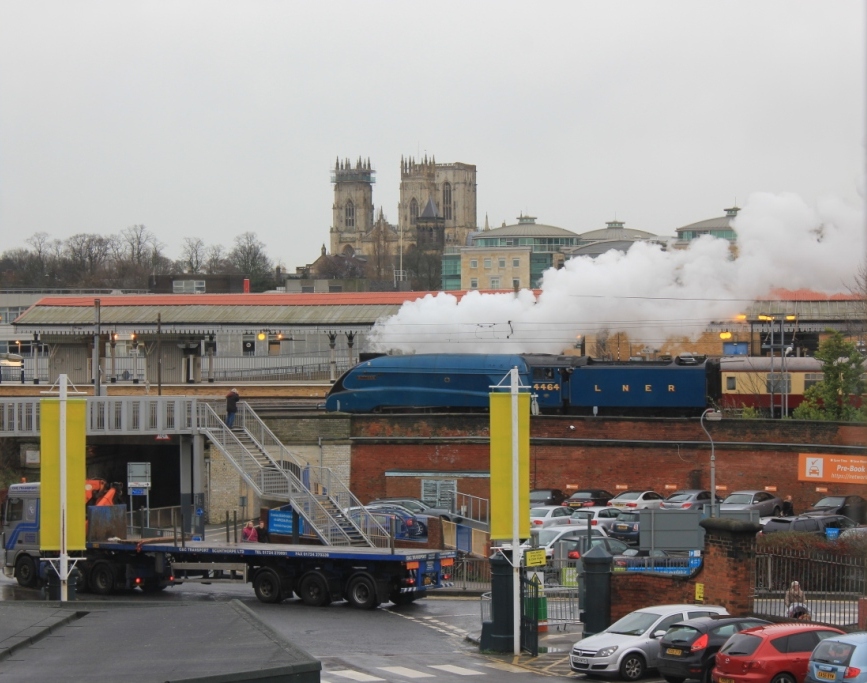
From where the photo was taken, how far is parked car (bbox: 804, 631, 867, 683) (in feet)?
59.5

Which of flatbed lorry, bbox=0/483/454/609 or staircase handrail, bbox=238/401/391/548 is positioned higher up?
staircase handrail, bbox=238/401/391/548

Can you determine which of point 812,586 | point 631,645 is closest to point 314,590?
Result: point 631,645

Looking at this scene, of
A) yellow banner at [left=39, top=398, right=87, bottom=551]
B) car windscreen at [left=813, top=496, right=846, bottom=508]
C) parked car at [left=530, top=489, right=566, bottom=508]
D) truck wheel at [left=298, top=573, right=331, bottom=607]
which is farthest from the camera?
parked car at [left=530, top=489, right=566, bottom=508]

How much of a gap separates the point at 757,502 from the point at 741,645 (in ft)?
71.1

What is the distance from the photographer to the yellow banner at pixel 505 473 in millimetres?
25875

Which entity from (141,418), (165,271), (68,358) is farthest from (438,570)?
(165,271)

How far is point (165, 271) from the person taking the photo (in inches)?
6801

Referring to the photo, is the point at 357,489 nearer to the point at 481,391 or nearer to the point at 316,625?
the point at 481,391

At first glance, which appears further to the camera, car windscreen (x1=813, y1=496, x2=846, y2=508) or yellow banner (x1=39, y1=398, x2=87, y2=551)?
car windscreen (x1=813, y1=496, x2=846, y2=508)

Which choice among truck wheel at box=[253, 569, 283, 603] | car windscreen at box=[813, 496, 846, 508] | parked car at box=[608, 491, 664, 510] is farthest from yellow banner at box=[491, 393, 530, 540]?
car windscreen at box=[813, 496, 846, 508]

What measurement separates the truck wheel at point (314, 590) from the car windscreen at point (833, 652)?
13.2 metres

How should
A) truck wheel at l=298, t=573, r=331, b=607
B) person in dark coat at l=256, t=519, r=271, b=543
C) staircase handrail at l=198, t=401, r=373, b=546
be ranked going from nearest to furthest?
truck wheel at l=298, t=573, r=331, b=607, staircase handrail at l=198, t=401, r=373, b=546, person in dark coat at l=256, t=519, r=271, b=543

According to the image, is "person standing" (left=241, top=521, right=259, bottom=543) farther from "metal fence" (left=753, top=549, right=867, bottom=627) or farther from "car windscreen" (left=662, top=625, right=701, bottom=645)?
"car windscreen" (left=662, top=625, right=701, bottom=645)

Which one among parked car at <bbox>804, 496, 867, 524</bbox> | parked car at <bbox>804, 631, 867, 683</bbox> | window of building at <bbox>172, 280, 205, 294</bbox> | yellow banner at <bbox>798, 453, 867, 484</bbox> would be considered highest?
window of building at <bbox>172, 280, 205, 294</bbox>
